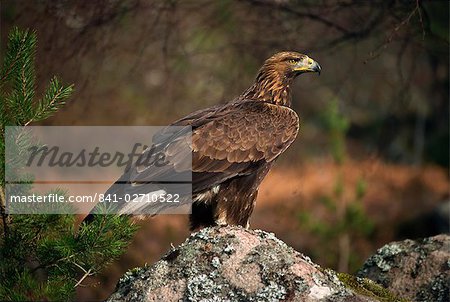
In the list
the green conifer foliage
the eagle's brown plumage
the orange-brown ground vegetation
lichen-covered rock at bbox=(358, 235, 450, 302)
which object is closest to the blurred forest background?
the orange-brown ground vegetation

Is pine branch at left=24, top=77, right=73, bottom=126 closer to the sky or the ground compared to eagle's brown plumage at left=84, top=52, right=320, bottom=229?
closer to the sky

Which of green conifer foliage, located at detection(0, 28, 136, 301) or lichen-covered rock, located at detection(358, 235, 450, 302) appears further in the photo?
lichen-covered rock, located at detection(358, 235, 450, 302)

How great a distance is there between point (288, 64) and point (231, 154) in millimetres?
1095

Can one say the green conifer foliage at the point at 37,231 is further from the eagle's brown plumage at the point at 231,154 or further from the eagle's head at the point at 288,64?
the eagle's head at the point at 288,64

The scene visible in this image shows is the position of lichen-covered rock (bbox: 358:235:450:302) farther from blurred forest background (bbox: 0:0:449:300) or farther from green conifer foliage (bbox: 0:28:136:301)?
green conifer foliage (bbox: 0:28:136:301)

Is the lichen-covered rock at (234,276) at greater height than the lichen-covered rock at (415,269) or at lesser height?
greater

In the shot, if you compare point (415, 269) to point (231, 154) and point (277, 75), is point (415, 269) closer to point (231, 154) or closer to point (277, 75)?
point (231, 154)

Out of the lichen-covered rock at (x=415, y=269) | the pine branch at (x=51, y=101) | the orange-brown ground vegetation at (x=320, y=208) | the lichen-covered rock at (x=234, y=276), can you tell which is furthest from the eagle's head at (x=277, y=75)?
the orange-brown ground vegetation at (x=320, y=208)

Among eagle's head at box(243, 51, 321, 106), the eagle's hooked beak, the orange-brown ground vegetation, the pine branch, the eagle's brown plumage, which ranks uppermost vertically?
the pine branch

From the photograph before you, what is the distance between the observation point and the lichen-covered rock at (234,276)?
383 cm

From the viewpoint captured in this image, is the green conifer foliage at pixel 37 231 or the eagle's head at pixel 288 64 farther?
the eagle's head at pixel 288 64

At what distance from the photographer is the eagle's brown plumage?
590 centimetres

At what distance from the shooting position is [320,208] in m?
15.0

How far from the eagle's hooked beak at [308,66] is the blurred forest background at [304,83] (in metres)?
0.35
